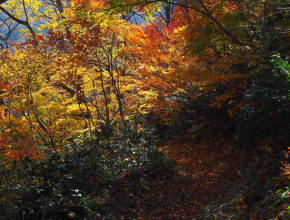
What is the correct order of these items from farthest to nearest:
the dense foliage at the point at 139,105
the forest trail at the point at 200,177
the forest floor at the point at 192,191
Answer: the forest trail at the point at 200,177
the forest floor at the point at 192,191
the dense foliage at the point at 139,105

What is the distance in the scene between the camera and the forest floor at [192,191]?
5.83 m

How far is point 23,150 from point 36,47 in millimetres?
4081

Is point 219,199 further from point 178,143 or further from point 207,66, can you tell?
point 178,143

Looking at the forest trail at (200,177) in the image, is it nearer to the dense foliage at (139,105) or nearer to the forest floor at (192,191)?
the forest floor at (192,191)

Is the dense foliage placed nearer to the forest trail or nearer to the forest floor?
the forest floor

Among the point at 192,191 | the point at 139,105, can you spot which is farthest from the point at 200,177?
the point at 139,105

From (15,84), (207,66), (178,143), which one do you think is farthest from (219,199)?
(15,84)

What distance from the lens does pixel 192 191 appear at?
7.11 meters

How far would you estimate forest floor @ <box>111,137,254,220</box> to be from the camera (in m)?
5.83

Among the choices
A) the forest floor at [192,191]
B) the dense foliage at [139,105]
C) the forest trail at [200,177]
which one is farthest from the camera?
the forest trail at [200,177]

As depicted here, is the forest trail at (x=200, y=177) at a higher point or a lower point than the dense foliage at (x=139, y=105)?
lower

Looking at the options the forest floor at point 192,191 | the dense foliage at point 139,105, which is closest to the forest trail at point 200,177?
the forest floor at point 192,191

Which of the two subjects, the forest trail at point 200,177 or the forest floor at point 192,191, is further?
the forest trail at point 200,177

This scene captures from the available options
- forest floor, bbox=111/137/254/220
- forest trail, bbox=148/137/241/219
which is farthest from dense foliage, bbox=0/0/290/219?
forest trail, bbox=148/137/241/219
